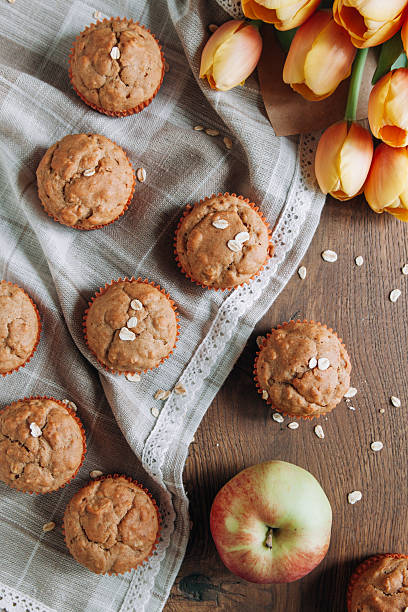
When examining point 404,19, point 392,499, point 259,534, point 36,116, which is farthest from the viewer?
point 392,499

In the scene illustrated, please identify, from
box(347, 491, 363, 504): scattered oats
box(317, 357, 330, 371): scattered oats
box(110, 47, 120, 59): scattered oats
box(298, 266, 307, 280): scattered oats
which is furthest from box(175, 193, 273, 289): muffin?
box(347, 491, 363, 504): scattered oats

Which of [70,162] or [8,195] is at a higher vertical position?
[70,162]

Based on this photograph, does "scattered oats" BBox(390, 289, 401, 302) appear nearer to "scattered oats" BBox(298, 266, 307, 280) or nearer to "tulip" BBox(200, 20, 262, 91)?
"scattered oats" BBox(298, 266, 307, 280)

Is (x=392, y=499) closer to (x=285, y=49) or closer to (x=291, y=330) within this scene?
(x=291, y=330)

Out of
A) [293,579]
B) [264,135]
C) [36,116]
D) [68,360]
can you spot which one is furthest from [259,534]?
[36,116]

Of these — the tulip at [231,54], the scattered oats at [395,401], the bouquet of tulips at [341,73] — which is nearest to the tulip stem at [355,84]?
the bouquet of tulips at [341,73]

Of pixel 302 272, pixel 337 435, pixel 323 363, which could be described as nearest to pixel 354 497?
pixel 337 435

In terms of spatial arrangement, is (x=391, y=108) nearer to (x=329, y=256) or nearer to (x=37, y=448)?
(x=329, y=256)
